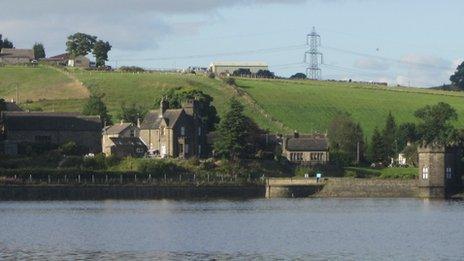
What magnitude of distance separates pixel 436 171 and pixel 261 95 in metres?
66.8

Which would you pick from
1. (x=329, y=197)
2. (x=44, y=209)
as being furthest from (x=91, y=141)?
(x=44, y=209)

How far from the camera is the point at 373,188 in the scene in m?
109

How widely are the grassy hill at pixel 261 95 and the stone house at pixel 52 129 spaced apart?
20.6 metres

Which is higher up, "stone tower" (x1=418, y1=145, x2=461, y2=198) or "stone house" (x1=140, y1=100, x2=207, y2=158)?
"stone house" (x1=140, y1=100, x2=207, y2=158)

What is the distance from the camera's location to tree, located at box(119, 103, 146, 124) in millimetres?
150163

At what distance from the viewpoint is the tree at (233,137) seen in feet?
404

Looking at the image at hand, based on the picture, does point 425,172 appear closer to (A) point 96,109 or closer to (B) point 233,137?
(B) point 233,137

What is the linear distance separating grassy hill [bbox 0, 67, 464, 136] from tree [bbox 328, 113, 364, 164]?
9306mm

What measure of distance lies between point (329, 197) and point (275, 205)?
1383 centimetres

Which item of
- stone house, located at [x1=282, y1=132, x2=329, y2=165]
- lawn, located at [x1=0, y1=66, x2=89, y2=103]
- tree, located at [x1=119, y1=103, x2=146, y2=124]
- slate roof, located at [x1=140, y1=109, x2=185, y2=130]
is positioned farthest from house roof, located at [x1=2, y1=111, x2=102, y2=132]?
lawn, located at [x1=0, y1=66, x2=89, y2=103]

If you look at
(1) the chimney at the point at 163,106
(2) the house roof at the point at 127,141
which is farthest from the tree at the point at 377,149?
(2) the house roof at the point at 127,141

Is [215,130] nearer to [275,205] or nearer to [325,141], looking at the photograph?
[325,141]

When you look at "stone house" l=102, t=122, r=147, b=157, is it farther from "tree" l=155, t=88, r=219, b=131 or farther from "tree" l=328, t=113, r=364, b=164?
"tree" l=328, t=113, r=364, b=164

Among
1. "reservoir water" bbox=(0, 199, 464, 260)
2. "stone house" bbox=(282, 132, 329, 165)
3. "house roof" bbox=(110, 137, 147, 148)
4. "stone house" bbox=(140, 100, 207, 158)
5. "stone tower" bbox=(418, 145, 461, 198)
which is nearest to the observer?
"reservoir water" bbox=(0, 199, 464, 260)
